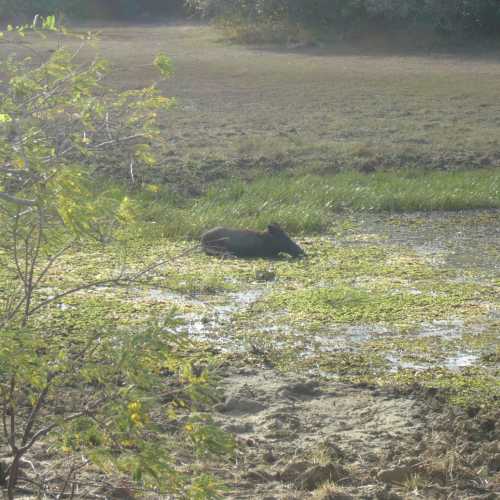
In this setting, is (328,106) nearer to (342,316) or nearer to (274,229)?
(274,229)

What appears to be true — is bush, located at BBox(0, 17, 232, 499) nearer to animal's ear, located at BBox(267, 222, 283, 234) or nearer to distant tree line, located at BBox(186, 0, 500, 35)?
animal's ear, located at BBox(267, 222, 283, 234)

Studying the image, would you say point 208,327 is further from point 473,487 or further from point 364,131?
point 364,131

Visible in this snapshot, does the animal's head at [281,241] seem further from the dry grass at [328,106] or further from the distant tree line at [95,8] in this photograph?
the distant tree line at [95,8]

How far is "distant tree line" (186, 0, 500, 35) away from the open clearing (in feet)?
35.8

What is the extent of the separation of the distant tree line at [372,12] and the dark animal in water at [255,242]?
1861cm

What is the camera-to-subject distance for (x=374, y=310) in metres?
7.64

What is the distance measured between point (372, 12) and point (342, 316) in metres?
21.0

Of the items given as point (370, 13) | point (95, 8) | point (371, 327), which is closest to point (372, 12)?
point (370, 13)

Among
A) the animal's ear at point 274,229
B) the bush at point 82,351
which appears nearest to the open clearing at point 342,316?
the animal's ear at point 274,229

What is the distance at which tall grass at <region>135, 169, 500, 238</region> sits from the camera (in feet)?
34.4

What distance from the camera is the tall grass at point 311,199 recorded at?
34.4ft

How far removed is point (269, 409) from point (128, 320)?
6.45ft

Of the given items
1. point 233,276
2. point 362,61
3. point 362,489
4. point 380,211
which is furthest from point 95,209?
point 362,61

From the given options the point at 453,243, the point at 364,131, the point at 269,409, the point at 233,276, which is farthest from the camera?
the point at 364,131
